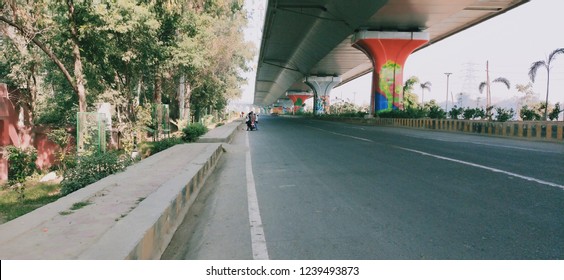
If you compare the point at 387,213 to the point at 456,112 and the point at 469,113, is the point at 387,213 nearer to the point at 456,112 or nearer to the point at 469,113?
the point at 469,113

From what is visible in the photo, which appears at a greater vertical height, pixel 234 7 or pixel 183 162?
pixel 234 7

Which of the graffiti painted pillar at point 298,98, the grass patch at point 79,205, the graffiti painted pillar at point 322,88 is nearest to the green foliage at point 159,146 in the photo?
the grass patch at point 79,205

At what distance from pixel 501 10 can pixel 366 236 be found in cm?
3828

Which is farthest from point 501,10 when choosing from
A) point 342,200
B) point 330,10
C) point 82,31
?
point 342,200

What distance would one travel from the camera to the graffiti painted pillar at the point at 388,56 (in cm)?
4175

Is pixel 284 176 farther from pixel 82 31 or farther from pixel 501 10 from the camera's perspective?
pixel 501 10

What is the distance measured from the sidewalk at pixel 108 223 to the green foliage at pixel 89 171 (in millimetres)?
1852

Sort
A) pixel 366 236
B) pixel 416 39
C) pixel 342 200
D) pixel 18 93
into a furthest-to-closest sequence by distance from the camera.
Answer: pixel 416 39 → pixel 18 93 → pixel 342 200 → pixel 366 236

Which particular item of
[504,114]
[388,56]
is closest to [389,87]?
[388,56]

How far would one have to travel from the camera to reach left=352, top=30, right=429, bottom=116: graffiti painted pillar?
137 ft

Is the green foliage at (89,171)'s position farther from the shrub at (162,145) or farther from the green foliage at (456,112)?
the green foliage at (456,112)

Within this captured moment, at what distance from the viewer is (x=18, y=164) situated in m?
16.0

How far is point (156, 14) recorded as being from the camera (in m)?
15.8

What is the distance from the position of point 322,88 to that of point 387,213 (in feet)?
268
